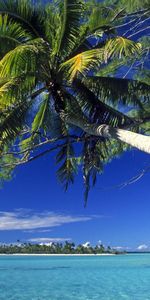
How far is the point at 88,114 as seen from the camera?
23.5ft

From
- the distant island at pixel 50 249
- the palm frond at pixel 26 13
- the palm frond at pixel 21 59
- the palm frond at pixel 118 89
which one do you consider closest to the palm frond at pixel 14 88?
the palm frond at pixel 21 59

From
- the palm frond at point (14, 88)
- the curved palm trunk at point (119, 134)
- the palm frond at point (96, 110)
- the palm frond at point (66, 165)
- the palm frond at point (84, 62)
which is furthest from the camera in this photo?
the palm frond at point (66, 165)

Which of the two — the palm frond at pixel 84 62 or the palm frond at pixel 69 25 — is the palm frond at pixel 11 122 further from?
the palm frond at pixel 84 62

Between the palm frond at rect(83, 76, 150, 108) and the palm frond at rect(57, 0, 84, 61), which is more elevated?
the palm frond at rect(57, 0, 84, 61)

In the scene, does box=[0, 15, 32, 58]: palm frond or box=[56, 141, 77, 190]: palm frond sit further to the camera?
box=[56, 141, 77, 190]: palm frond

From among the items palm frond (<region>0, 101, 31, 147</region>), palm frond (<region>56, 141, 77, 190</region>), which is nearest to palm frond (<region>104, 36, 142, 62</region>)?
palm frond (<region>0, 101, 31, 147</region>)

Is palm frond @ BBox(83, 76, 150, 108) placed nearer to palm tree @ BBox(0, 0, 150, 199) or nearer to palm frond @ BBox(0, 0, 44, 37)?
palm tree @ BBox(0, 0, 150, 199)

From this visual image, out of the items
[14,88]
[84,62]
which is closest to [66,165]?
[14,88]

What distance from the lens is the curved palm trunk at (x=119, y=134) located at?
4917 mm

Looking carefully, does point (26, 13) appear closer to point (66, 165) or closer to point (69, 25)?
point (69, 25)

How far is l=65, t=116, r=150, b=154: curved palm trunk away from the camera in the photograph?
492cm

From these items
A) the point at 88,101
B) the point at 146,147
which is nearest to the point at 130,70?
the point at 88,101

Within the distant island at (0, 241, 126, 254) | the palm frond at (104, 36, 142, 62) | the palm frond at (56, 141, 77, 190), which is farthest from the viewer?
the distant island at (0, 241, 126, 254)

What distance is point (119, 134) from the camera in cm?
558
